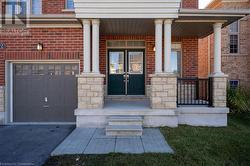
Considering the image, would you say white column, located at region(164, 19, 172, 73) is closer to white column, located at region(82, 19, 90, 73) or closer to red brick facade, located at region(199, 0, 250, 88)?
white column, located at region(82, 19, 90, 73)

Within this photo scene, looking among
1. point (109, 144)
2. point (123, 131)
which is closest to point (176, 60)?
point (123, 131)

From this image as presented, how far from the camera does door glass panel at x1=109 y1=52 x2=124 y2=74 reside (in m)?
9.70

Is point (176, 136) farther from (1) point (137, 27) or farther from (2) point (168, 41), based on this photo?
(1) point (137, 27)

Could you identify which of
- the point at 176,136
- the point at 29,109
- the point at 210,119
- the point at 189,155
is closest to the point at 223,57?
the point at 210,119

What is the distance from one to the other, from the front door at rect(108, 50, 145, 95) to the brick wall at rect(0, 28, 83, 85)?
2041 mm

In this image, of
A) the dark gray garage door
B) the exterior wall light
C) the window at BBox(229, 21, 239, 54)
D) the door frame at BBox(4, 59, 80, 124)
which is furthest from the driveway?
the window at BBox(229, 21, 239, 54)

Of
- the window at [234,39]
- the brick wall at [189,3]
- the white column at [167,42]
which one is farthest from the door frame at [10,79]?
the window at [234,39]

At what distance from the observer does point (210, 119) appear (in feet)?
23.9

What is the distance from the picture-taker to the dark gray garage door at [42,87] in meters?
8.11

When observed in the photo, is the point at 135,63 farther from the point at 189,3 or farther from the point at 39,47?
the point at 39,47

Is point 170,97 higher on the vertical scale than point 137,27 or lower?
lower

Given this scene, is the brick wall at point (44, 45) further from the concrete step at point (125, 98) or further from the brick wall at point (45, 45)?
the concrete step at point (125, 98)

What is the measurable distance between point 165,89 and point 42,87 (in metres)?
4.31

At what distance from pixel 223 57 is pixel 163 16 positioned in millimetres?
6971
